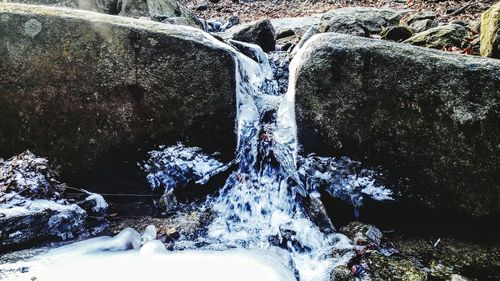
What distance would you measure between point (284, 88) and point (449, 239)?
3.42 m

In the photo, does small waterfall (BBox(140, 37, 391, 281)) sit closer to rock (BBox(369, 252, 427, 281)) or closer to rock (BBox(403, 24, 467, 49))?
rock (BBox(369, 252, 427, 281))

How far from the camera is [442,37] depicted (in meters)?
5.97

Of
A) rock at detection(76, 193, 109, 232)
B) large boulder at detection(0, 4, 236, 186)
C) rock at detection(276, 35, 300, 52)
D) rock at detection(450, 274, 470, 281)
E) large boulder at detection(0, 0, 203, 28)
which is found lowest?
rock at detection(450, 274, 470, 281)

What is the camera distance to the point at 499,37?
4539 mm

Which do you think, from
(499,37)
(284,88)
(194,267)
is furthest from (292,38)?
(194,267)

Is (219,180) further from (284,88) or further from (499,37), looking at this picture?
(499,37)

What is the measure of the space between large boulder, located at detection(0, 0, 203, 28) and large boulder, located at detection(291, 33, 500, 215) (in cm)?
752

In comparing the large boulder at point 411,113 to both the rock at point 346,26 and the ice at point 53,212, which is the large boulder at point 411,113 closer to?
the ice at point 53,212

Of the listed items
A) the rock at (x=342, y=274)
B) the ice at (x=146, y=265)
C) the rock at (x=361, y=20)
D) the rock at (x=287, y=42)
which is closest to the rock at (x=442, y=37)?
the rock at (x=361, y=20)

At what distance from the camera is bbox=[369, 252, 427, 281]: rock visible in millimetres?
2664

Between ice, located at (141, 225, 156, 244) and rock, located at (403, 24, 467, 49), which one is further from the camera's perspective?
rock, located at (403, 24, 467, 49)

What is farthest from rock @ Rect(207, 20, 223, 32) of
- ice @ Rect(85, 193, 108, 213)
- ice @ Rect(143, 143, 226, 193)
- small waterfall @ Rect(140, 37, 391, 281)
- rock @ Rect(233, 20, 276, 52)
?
ice @ Rect(85, 193, 108, 213)

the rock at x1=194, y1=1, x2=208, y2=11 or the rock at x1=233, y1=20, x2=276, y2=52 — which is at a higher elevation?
the rock at x1=194, y1=1, x2=208, y2=11

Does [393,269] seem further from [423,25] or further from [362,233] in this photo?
[423,25]
